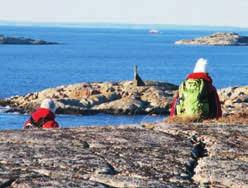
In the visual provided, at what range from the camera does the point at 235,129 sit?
831 cm

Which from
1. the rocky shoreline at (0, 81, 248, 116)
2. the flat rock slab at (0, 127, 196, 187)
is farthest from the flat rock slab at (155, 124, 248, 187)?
the rocky shoreline at (0, 81, 248, 116)

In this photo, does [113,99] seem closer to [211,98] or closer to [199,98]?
[211,98]

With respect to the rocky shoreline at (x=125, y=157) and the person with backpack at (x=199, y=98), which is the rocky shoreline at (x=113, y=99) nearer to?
the person with backpack at (x=199, y=98)

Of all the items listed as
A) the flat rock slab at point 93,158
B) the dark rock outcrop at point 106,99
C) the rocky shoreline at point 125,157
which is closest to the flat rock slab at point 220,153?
the rocky shoreline at point 125,157

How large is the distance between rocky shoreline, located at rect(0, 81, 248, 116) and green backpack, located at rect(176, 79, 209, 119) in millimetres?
50900

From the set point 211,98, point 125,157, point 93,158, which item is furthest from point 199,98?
point 93,158

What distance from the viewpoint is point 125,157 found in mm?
6793

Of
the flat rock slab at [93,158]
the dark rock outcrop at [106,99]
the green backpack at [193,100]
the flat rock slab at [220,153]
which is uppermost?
the flat rock slab at [93,158]

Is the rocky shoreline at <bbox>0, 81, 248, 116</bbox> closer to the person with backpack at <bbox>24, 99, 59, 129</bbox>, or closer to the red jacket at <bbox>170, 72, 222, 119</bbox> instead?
the red jacket at <bbox>170, 72, 222, 119</bbox>

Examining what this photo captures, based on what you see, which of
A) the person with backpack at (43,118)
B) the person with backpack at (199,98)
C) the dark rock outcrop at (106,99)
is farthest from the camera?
the dark rock outcrop at (106,99)

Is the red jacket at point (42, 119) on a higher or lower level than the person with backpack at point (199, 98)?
lower

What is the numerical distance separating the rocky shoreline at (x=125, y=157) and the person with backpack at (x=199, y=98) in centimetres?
332

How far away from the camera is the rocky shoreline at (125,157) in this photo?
6.10 meters

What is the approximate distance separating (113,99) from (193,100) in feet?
195
